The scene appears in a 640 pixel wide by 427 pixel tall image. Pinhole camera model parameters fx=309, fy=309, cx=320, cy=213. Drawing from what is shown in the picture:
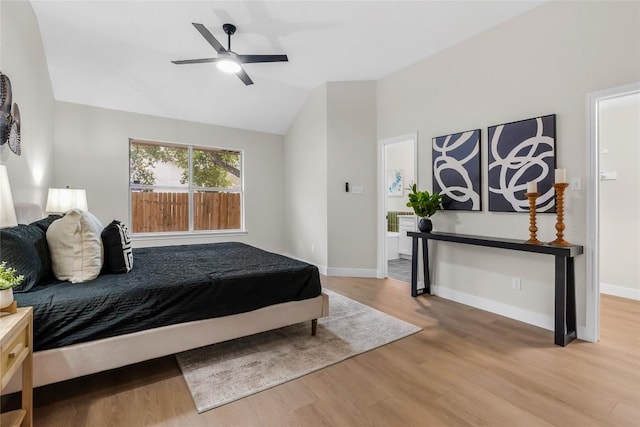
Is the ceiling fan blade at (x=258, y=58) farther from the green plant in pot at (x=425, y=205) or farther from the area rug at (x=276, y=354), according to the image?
the area rug at (x=276, y=354)

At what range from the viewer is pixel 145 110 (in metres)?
4.83

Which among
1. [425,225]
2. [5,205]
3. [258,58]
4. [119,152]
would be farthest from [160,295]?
[119,152]

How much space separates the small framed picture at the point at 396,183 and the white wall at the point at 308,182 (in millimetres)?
2398

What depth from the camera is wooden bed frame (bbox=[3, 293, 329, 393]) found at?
164cm

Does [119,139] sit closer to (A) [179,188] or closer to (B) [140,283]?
(A) [179,188]

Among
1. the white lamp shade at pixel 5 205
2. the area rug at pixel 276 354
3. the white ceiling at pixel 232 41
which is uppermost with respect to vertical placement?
the white ceiling at pixel 232 41

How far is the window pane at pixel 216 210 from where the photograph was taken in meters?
5.48

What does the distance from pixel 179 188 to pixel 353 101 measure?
10.6ft

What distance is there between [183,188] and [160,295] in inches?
148

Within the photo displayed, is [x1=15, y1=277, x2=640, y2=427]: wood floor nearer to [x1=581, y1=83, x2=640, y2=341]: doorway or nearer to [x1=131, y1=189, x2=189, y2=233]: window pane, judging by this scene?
[x1=581, y1=83, x2=640, y2=341]: doorway

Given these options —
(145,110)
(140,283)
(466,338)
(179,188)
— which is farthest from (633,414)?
(145,110)

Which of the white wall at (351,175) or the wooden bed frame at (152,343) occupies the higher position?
the white wall at (351,175)

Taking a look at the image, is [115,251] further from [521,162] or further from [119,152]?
[521,162]

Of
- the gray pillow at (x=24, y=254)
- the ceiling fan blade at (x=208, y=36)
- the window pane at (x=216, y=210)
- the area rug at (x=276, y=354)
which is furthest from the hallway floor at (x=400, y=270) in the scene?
the gray pillow at (x=24, y=254)
